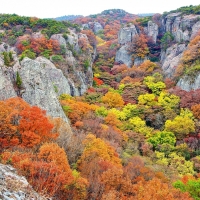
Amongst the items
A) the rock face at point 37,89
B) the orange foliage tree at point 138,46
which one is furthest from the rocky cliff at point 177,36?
the rock face at point 37,89

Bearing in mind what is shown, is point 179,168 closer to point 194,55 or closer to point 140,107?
point 140,107

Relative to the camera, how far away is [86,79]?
200 feet

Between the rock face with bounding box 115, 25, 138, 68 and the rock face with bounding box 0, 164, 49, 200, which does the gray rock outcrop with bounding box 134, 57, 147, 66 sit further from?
the rock face with bounding box 0, 164, 49, 200

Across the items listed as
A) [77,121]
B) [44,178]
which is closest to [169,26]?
[77,121]

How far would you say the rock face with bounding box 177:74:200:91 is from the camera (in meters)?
54.2

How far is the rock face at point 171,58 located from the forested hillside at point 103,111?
373 millimetres

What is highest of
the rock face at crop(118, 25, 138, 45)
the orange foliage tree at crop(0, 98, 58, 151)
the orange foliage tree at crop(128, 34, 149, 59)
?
the rock face at crop(118, 25, 138, 45)

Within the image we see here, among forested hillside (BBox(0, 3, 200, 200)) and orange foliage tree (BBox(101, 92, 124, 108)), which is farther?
orange foliage tree (BBox(101, 92, 124, 108))

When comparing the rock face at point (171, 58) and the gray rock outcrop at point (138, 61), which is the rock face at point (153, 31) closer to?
the rock face at point (171, 58)

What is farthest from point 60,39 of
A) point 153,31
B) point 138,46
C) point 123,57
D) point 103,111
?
point 153,31

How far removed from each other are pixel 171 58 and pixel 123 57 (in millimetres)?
16066

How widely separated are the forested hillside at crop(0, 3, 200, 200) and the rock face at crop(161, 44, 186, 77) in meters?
0.37

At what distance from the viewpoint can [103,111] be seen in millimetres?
41719

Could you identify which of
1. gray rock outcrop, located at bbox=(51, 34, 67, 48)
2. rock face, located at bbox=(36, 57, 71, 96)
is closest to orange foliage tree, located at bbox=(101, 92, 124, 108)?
rock face, located at bbox=(36, 57, 71, 96)
